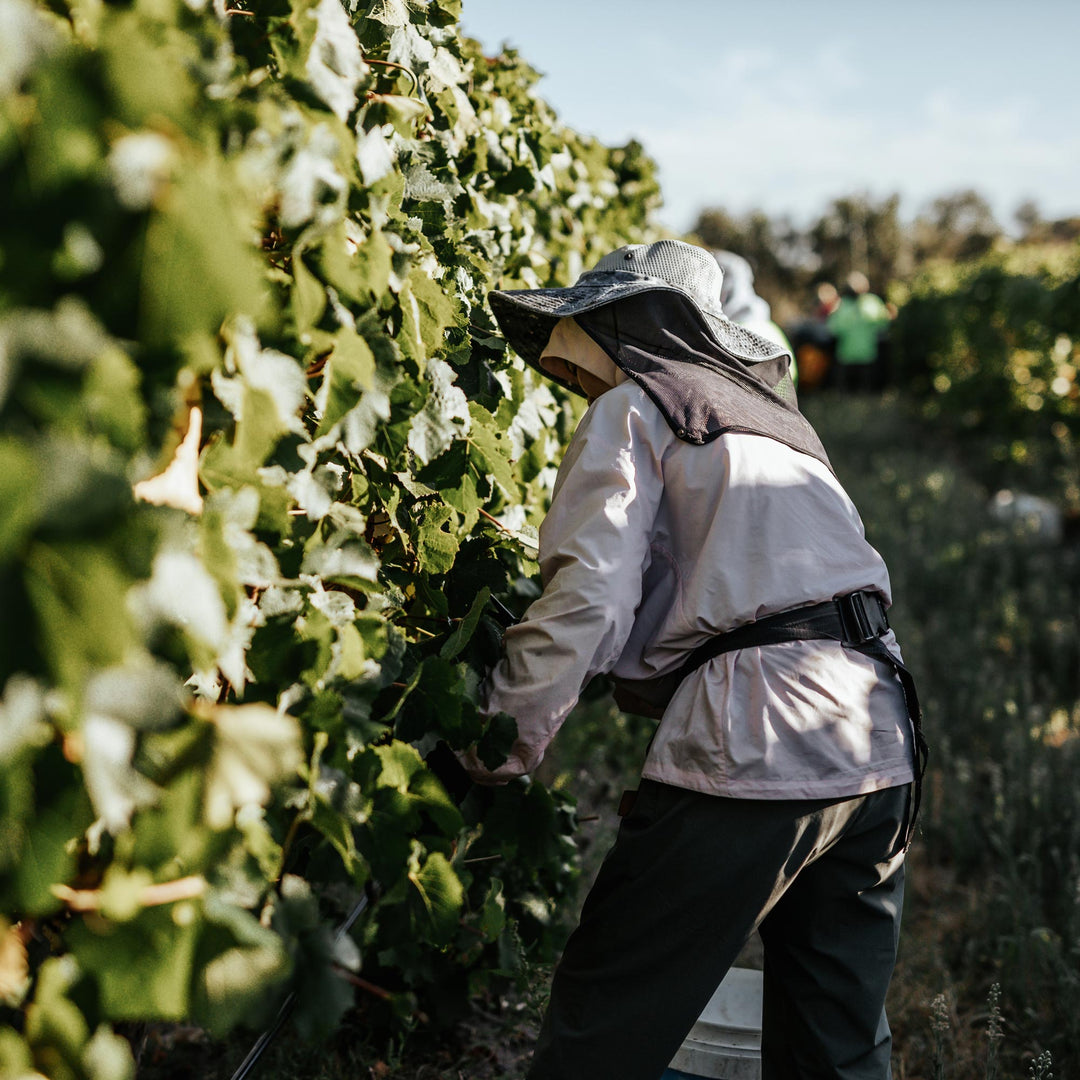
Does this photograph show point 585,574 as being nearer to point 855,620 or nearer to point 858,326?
point 855,620

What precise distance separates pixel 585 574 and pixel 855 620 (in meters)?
0.50

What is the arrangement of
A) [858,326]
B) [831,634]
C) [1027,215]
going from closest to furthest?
[831,634], [858,326], [1027,215]

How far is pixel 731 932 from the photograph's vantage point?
1629 mm

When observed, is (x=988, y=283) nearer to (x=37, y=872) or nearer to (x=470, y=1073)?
(x=470, y=1073)

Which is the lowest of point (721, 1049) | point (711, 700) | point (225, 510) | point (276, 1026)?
point (721, 1049)

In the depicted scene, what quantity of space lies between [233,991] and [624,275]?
1.37 meters

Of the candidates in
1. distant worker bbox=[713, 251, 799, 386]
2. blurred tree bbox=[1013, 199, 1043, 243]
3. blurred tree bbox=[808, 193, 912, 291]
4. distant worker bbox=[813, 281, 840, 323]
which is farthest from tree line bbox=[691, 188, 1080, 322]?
distant worker bbox=[713, 251, 799, 386]

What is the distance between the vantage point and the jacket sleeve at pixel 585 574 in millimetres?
1585

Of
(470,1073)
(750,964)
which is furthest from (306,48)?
(750,964)

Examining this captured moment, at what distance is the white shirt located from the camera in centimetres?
160

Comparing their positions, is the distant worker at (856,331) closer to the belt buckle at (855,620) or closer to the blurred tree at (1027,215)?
the belt buckle at (855,620)

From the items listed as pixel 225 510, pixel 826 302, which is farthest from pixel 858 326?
pixel 225 510

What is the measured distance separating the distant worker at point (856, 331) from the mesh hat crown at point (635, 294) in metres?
11.5

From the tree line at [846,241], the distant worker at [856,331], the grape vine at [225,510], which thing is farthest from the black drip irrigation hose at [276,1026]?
the tree line at [846,241]
